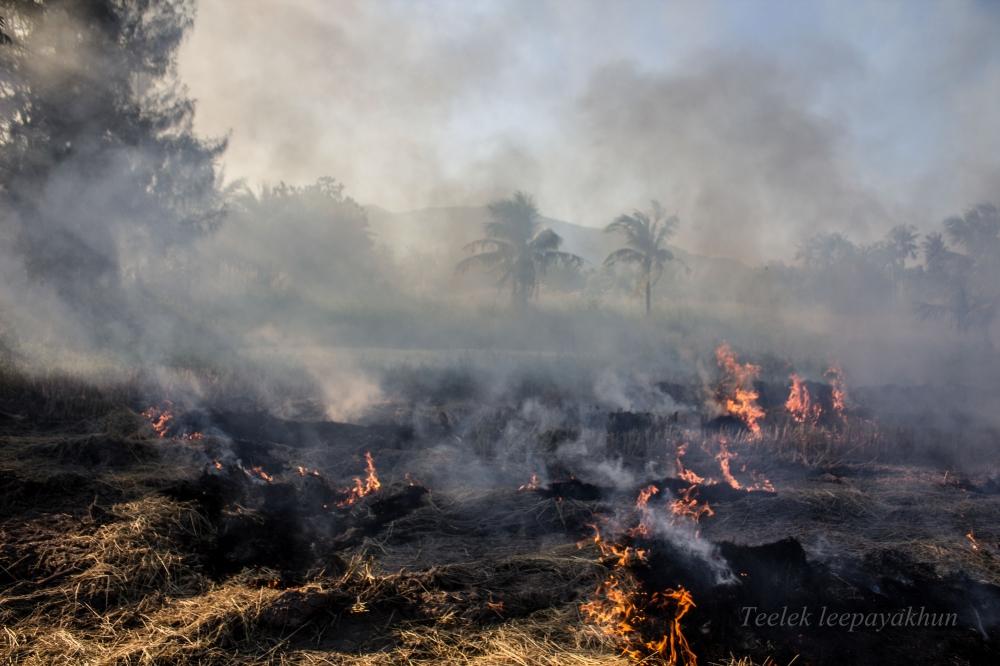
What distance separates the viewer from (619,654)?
11.2 ft

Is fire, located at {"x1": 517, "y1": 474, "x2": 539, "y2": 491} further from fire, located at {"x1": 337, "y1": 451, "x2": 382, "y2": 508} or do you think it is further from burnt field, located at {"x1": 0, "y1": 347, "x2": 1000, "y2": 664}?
fire, located at {"x1": 337, "y1": 451, "x2": 382, "y2": 508}

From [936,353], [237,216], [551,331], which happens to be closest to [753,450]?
[936,353]

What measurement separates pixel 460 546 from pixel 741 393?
8875 millimetres

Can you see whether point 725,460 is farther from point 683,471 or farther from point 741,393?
point 741,393

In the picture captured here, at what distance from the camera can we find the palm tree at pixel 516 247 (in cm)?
3058

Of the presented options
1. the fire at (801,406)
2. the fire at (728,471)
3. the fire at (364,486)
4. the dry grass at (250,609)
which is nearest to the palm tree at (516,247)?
the fire at (801,406)

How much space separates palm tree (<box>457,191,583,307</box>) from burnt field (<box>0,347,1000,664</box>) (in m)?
21.8

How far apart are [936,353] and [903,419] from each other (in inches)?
482

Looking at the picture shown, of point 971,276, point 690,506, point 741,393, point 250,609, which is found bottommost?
point 690,506

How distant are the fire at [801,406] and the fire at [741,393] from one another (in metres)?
0.65

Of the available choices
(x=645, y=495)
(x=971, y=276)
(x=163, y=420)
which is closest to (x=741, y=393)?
(x=645, y=495)

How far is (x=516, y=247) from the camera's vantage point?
1214 inches

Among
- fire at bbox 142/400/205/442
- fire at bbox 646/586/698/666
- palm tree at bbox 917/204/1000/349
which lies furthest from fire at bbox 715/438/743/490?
palm tree at bbox 917/204/1000/349

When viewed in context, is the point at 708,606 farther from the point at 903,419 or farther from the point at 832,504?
the point at 903,419
